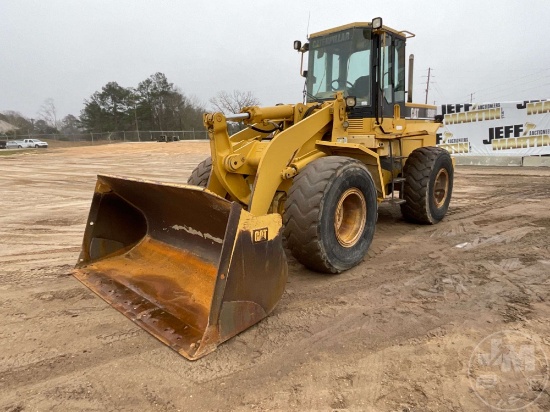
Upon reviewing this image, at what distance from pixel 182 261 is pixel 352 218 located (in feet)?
6.41

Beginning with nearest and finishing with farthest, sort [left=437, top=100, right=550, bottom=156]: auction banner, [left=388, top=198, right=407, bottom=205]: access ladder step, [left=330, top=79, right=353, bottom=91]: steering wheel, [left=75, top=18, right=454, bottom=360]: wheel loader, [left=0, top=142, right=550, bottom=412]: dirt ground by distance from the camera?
[left=0, top=142, right=550, bottom=412]: dirt ground, [left=75, top=18, right=454, bottom=360]: wheel loader, [left=330, top=79, right=353, bottom=91]: steering wheel, [left=388, top=198, right=407, bottom=205]: access ladder step, [left=437, top=100, right=550, bottom=156]: auction banner

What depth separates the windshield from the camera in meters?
5.22

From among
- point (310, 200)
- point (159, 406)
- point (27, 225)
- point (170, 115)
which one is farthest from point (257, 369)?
point (170, 115)

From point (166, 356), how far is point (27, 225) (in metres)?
A: 5.38

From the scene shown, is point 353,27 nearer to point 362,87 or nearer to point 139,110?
point 362,87

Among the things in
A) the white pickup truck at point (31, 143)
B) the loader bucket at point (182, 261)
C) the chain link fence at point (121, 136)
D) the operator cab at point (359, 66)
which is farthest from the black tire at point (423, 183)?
the white pickup truck at point (31, 143)

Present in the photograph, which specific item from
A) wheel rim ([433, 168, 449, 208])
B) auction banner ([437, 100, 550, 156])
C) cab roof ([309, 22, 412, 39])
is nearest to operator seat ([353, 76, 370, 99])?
cab roof ([309, 22, 412, 39])

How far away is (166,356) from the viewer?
2.78 meters

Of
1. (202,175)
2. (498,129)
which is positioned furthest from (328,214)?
(498,129)

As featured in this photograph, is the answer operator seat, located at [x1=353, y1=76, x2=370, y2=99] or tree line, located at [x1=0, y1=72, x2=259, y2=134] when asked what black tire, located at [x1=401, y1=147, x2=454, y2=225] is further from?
tree line, located at [x1=0, y1=72, x2=259, y2=134]

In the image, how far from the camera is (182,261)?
4.00 meters

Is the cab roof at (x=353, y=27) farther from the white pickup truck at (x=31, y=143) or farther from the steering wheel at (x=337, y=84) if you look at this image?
the white pickup truck at (x=31, y=143)

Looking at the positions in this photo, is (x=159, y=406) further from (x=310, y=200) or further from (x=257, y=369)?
(x=310, y=200)

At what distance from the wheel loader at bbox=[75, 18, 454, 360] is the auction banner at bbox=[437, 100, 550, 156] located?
1267 centimetres
